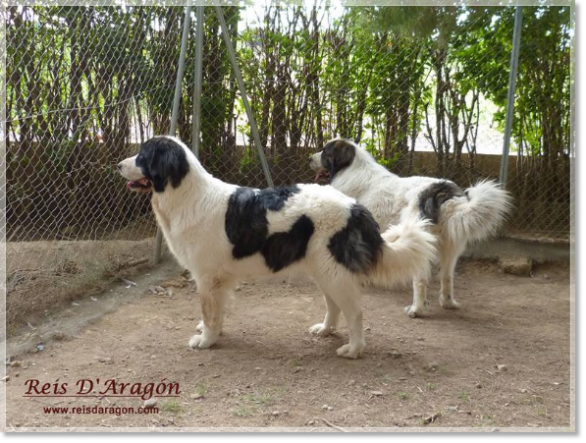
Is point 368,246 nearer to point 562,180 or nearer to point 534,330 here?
point 534,330

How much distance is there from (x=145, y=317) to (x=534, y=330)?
3.12 m

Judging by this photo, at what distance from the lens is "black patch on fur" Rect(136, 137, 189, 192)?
11.6 feet

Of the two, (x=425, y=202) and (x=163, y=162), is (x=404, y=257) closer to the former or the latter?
(x=425, y=202)

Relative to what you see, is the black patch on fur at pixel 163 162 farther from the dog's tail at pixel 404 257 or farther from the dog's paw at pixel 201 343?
the dog's tail at pixel 404 257

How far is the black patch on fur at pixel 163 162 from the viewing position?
3.53 meters

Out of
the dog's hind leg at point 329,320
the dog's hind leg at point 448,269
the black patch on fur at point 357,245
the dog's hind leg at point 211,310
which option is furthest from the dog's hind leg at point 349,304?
the dog's hind leg at point 448,269

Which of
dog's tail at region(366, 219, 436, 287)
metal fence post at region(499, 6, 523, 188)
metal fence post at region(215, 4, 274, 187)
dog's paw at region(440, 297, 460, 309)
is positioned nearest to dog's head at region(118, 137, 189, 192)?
dog's tail at region(366, 219, 436, 287)

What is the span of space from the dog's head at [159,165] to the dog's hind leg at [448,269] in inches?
90.7

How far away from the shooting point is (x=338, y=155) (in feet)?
17.1

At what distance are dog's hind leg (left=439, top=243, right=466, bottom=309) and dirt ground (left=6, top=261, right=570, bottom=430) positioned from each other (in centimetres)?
12

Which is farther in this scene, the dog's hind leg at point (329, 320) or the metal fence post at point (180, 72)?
the metal fence post at point (180, 72)

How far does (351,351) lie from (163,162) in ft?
5.90

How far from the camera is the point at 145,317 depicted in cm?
421

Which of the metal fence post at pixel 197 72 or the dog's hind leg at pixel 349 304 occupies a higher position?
the metal fence post at pixel 197 72
